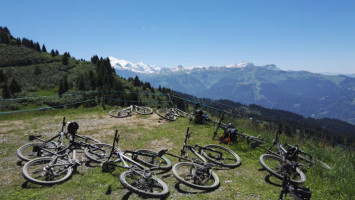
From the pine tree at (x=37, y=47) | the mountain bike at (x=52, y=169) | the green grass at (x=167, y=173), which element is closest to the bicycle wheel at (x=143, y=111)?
the green grass at (x=167, y=173)

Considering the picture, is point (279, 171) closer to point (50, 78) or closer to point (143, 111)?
point (143, 111)

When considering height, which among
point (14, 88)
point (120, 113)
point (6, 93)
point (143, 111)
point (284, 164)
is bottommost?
point (6, 93)

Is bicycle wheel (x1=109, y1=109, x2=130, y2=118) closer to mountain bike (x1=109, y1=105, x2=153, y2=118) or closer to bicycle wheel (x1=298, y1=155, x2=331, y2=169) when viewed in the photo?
mountain bike (x1=109, y1=105, x2=153, y2=118)

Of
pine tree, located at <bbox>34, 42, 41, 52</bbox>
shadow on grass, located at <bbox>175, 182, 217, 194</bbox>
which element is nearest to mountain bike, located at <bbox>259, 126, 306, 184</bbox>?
shadow on grass, located at <bbox>175, 182, 217, 194</bbox>

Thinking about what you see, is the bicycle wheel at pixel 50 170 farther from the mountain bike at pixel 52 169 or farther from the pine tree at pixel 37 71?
the pine tree at pixel 37 71

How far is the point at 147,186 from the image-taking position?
22.1ft

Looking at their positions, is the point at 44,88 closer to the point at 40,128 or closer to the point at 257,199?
the point at 40,128

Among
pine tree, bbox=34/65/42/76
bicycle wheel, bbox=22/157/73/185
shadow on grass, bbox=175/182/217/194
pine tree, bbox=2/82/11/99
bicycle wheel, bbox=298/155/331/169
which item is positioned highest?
pine tree, bbox=34/65/42/76

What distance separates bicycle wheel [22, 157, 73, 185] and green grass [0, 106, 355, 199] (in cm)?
28

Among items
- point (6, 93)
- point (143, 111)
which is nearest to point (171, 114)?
point (143, 111)

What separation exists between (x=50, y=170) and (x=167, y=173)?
169 inches

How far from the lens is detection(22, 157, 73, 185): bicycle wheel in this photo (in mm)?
7109

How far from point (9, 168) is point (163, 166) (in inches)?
246

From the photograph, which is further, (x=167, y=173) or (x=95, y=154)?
(x=95, y=154)
